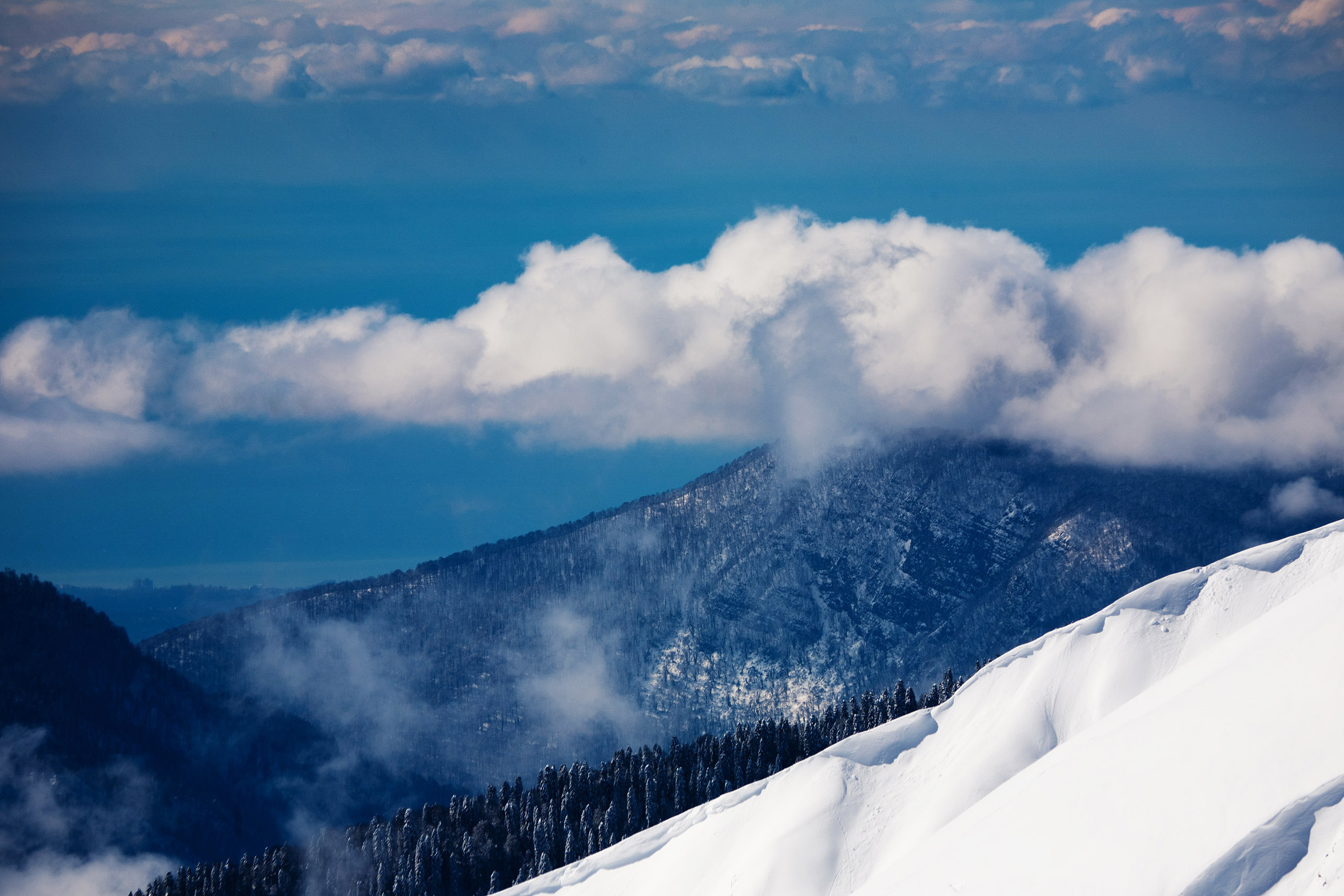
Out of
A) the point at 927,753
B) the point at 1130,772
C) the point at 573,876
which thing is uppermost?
the point at 1130,772

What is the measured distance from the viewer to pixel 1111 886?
115 metres

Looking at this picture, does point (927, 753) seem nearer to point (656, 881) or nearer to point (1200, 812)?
point (656, 881)

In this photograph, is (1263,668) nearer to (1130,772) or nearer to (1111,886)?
(1130,772)

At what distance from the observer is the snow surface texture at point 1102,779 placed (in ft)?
371

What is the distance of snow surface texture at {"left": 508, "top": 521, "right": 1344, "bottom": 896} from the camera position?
11306 centimetres

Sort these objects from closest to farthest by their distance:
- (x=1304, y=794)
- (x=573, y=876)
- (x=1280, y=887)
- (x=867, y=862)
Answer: (x=1280, y=887), (x=1304, y=794), (x=867, y=862), (x=573, y=876)

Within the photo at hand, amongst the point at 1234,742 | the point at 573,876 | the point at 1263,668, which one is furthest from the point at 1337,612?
the point at 573,876

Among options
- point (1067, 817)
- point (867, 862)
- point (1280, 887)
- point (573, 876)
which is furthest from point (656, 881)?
point (1280, 887)

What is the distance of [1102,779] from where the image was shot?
→ 5162 inches

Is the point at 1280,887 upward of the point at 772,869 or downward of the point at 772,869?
upward

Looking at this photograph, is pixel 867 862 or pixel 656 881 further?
pixel 656 881

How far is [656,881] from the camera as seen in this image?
182 metres

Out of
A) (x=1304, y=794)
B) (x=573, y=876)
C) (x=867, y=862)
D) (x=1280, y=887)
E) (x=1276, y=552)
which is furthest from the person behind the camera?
(x=573, y=876)

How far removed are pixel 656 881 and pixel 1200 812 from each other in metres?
84.5
